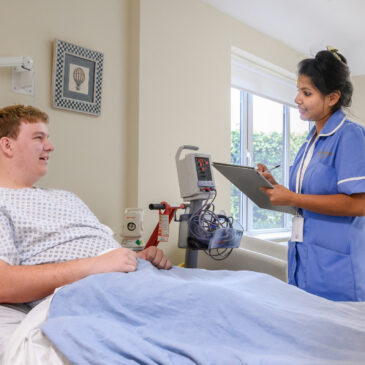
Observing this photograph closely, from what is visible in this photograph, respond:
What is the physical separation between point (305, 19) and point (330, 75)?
196cm

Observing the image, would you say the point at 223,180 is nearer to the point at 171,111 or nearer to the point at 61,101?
the point at 171,111

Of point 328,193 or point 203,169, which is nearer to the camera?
point 328,193

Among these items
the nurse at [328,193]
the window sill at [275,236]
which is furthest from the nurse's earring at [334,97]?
the window sill at [275,236]

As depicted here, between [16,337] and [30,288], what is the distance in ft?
0.79

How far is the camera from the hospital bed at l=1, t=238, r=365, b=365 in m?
0.78

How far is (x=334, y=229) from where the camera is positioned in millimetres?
1471

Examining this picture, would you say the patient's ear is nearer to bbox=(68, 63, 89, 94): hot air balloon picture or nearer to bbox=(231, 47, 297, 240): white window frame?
bbox=(68, 63, 89, 94): hot air balloon picture

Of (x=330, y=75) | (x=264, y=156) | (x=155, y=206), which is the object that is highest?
(x=330, y=75)

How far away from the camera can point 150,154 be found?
2.30m

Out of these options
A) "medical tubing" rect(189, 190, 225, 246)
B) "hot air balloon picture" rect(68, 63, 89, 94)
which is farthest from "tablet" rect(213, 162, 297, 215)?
"hot air balloon picture" rect(68, 63, 89, 94)

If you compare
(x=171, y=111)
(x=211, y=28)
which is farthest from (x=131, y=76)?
(x=211, y=28)

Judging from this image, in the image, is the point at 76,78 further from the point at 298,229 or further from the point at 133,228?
the point at 298,229

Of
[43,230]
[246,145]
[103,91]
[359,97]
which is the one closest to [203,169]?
[103,91]

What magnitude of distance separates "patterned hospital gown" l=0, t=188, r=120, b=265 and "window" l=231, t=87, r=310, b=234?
7.05ft
